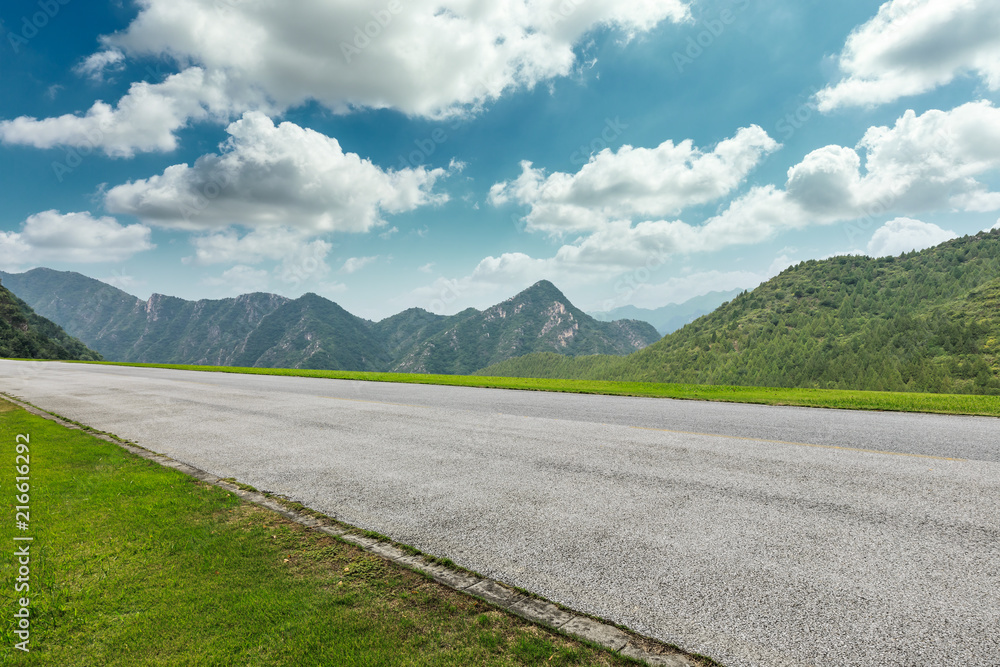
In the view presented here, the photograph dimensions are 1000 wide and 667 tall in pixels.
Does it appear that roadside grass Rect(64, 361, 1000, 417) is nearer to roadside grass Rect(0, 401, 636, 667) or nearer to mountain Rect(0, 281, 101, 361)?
roadside grass Rect(0, 401, 636, 667)

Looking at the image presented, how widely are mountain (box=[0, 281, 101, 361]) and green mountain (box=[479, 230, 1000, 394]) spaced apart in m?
144

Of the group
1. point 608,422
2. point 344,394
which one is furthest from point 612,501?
point 344,394

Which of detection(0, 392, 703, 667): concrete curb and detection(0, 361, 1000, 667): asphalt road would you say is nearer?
detection(0, 392, 703, 667): concrete curb

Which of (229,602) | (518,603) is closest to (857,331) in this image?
(518,603)

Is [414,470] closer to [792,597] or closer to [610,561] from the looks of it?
[610,561]

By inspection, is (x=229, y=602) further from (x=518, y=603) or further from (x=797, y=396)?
(x=797, y=396)

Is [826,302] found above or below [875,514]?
→ above

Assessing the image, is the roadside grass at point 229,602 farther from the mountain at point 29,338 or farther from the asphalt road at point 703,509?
the mountain at point 29,338

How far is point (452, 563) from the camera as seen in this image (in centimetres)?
414

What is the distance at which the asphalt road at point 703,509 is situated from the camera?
10.5 feet

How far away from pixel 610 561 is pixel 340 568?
244cm

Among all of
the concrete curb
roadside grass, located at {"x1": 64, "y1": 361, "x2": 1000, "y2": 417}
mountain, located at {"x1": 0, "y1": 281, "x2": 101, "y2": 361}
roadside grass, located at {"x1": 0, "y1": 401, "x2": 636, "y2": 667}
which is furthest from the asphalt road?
mountain, located at {"x1": 0, "y1": 281, "x2": 101, "y2": 361}

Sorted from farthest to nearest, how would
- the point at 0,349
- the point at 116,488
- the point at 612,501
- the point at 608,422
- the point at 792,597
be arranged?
1. the point at 0,349
2. the point at 608,422
3. the point at 116,488
4. the point at 612,501
5. the point at 792,597

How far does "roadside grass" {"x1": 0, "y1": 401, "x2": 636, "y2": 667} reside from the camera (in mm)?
2854
